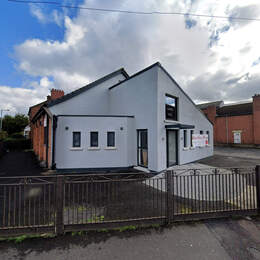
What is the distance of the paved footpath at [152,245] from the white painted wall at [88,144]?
619 centimetres

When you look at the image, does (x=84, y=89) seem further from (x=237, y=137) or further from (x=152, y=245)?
(x=237, y=137)

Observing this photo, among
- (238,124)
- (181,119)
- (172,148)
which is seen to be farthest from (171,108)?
(238,124)

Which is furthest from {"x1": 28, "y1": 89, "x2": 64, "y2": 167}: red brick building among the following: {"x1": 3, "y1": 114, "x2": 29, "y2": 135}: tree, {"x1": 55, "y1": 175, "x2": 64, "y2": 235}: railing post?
{"x1": 3, "y1": 114, "x2": 29, "y2": 135}: tree

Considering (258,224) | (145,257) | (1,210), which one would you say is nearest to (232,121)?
(258,224)

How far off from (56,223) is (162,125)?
6819mm

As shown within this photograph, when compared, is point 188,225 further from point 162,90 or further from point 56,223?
point 162,90

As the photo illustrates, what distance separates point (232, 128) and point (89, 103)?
24.3 metres

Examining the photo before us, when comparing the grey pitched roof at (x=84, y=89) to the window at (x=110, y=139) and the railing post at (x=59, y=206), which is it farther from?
the railing post at (x=59, y=206)

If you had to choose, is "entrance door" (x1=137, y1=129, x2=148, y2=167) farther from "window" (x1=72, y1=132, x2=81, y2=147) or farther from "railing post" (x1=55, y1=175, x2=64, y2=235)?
"railing post" (x1=55, y1=175, x2=64, y2=235)

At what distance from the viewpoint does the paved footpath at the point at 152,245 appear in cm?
243

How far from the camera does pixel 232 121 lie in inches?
943

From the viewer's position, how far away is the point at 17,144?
858 inches

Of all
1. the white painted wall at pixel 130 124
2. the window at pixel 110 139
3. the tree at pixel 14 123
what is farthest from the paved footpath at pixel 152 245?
the tree at pixel 14 123

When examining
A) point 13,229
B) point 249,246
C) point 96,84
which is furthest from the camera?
point 96,84
